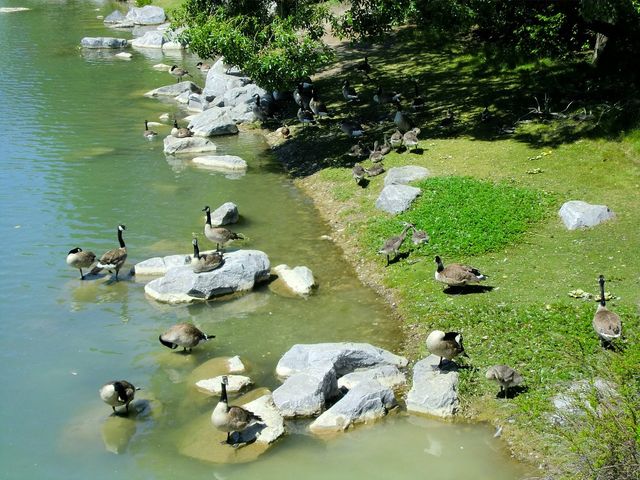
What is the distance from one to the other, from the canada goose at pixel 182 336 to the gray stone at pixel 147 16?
60.6 m

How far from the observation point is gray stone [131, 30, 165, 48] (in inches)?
2501

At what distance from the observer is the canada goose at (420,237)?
78.0ft

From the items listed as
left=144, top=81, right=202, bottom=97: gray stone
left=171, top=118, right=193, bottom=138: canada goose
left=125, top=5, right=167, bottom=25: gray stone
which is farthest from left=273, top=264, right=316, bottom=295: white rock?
left=125, top=5, right=167, bottom=25: gray stone

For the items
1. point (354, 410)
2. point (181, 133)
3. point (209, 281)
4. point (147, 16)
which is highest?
point (354, 410)

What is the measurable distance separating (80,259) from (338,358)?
1030cm

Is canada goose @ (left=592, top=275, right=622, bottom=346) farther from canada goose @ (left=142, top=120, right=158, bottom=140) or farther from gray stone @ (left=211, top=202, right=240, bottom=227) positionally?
canada goose @ (left=142, top=120, right=158, bottom=140)

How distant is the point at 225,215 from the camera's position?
28031 mm

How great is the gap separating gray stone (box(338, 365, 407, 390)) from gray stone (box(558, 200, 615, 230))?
28.2 feet

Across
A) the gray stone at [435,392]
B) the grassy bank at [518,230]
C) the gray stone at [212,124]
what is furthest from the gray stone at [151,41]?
the gray stone at [435,392]

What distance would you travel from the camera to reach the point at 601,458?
1219cm

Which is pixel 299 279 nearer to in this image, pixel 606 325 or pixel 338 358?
pixel 338 358

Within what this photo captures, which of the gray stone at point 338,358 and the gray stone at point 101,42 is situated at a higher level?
the gray stone at point 338,358

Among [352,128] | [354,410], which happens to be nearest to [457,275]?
[354,410]

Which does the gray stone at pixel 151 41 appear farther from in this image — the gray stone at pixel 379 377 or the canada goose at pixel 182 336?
the gray stone at pixel 379 377
